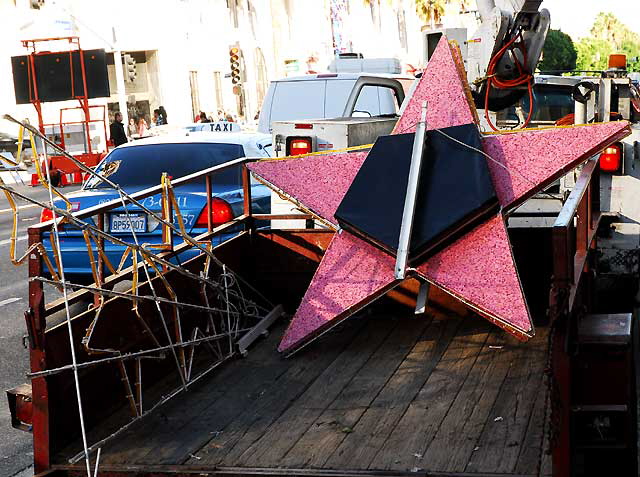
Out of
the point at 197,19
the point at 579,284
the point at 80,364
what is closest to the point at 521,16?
the point at 579,284

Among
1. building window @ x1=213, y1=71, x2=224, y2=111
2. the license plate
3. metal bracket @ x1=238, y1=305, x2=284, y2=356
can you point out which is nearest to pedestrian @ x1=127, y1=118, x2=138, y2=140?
building window @ x1=213, y1=71, x2=224, y2=111

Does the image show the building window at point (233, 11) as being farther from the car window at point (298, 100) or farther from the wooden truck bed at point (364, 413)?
the wooden truck bed at point (364, 413)

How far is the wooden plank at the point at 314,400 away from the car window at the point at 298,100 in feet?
31.6

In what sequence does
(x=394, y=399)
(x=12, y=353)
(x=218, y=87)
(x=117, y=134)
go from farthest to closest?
(x=218, y=87) → (x=117, y=134) → (x=12, y=353) → (x=394, y=399)

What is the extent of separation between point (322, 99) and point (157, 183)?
5.51 meters

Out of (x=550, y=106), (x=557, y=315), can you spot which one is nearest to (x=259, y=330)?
(x=557, y=315)

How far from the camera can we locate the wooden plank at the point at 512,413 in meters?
4.04

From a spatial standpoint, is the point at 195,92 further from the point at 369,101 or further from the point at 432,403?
the point at 432,403

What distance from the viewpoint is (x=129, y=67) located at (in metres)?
39.1

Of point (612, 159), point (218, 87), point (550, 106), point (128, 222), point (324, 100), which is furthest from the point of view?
point (218, 87)

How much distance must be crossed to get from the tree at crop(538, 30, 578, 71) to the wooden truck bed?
76840 mm

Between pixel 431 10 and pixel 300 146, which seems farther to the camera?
pixel 431 10

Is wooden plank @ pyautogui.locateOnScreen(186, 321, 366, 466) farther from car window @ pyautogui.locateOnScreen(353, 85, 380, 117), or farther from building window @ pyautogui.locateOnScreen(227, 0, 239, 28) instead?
building window @ pyautogui.locateOnScreen(227, 0, 239, 28)

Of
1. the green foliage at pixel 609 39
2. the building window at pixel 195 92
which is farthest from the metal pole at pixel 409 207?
the green foliage at pixel 609 39
